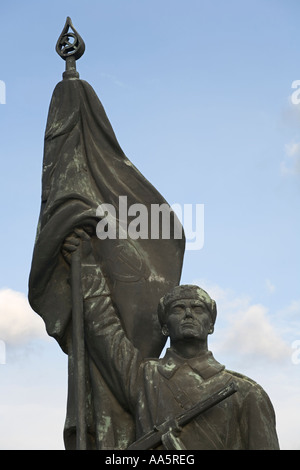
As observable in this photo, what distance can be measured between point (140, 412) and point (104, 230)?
215cm

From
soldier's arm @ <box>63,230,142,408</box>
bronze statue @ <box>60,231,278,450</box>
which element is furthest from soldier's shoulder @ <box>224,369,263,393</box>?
soldier's arm @ <box>63,230,142,408</box>

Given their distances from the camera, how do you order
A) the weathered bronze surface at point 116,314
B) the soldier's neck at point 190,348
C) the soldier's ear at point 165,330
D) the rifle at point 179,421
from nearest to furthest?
the rifle at point 179,421
the weathered bronze surface at point 116,314
the soldier's neck at point 190,348
the soldier's ear at point 165,330

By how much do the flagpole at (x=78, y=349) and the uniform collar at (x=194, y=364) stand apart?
33.4 inches

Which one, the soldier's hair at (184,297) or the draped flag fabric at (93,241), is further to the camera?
the draped flag fabric at (93,241)

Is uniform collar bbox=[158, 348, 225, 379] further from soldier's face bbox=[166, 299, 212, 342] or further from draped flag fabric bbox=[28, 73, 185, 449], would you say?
draped flag fabric bbox=[28, 73, 185, 449]

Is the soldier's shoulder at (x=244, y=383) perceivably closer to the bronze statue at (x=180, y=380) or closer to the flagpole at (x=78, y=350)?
the bronze statue at (x=180, y=380)

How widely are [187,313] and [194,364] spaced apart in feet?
1.66

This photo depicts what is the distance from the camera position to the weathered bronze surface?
38.3ft

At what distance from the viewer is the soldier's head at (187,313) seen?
39.4 ft

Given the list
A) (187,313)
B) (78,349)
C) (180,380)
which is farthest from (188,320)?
(78,349)

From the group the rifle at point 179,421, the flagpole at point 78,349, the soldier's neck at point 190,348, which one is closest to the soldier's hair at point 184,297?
the soldier's neck at point 190,348

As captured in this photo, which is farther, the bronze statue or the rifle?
the bronze statue

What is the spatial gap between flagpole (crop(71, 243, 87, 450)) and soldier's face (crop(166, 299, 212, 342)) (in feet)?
3.13
